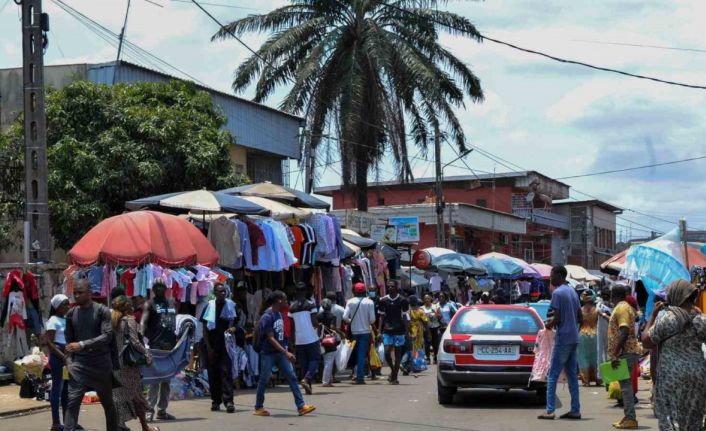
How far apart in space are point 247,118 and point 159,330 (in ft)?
72.3

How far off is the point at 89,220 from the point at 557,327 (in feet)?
50.5

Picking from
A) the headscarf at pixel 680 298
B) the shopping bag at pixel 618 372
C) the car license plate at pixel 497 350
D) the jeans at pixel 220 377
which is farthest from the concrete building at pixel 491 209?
the headscarf at pixel 680 298

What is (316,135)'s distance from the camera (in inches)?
1260

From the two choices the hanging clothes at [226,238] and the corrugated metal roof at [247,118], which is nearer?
the hanging clothes at [226,238]

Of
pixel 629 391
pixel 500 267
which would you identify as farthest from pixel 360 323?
pixel 500 267

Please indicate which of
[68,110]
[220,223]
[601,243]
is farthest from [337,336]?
[601,243]

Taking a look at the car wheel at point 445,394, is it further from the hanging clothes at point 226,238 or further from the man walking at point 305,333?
the hanging clothes at point 226,238

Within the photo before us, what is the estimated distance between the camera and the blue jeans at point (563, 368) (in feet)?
44.7

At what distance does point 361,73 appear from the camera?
31.1 meters

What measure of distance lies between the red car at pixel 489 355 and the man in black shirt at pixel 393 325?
4572 millimetres

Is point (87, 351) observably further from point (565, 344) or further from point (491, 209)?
point (491, 209)

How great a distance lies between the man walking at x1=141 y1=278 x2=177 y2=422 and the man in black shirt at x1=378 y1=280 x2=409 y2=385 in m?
7.13

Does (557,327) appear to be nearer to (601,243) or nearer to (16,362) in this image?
(16,362)

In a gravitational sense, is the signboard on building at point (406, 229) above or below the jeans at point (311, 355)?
above
